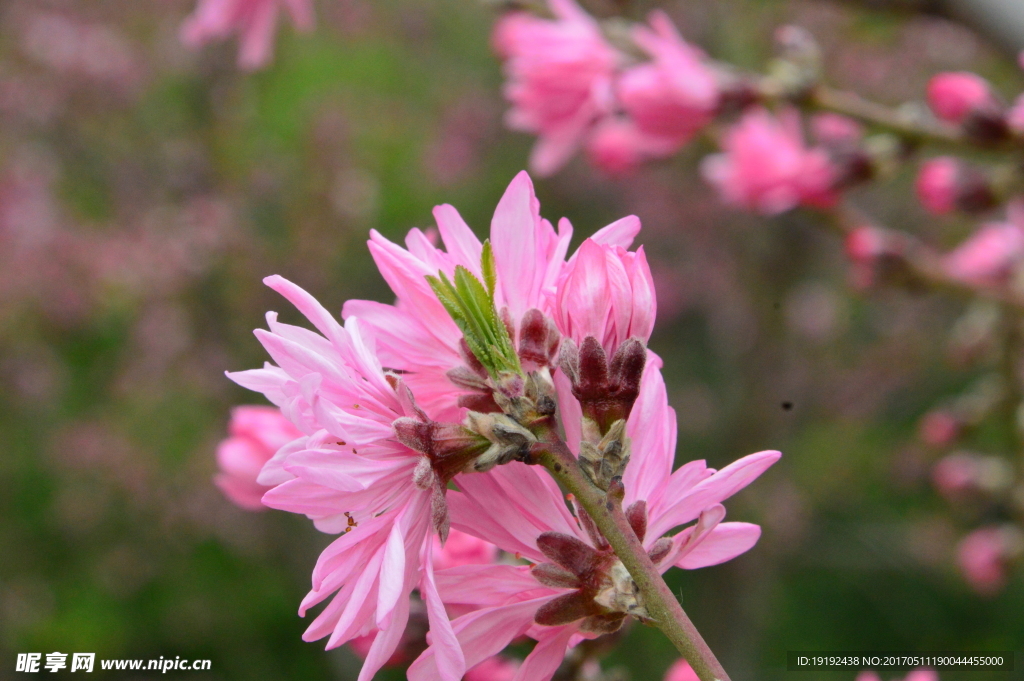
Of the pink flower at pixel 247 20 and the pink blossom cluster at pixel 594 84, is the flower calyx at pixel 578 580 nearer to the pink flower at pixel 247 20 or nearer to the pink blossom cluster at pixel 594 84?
the pink blossom cluster at pixel 594 84

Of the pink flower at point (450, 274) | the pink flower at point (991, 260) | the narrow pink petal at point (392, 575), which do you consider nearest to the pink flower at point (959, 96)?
the pink flower at point (991, 260)

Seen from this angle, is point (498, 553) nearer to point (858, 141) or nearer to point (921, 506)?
point (858, 141)

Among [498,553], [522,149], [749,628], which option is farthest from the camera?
[522,149]

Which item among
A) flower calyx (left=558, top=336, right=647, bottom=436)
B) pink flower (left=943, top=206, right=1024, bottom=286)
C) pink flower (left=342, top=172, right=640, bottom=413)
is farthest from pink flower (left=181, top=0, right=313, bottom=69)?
pink flower (left=943, top=206, right=1024, bottom=286)

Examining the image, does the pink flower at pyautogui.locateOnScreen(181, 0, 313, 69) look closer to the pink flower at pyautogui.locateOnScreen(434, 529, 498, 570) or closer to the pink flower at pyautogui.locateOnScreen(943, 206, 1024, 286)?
the pink flower at pyautogui.locateOnScreen(434, 529, 498, 570)

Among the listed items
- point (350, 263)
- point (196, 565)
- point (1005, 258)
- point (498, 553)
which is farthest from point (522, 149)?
point (498, 553)
